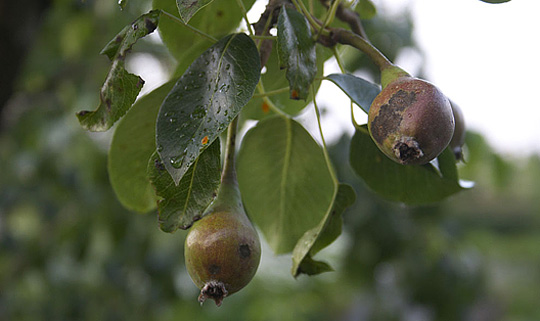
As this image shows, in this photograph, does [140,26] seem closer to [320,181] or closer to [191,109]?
[191,109]

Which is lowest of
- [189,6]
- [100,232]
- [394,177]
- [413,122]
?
[100,232]

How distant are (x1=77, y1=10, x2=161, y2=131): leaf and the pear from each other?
5.8 inches

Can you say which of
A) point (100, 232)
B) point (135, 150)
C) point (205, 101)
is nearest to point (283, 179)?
point (135, 150)

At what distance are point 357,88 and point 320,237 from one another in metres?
0.20

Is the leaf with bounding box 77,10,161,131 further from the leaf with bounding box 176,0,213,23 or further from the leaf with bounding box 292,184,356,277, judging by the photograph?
the leaf with bounding box 292,184,356,277

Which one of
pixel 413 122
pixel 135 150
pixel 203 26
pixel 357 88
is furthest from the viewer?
pixel 203 26

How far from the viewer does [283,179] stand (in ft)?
2.75

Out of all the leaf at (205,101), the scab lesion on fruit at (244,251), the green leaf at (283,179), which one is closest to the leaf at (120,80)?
the leaf at (205,101)

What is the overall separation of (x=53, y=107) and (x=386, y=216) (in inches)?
66.0

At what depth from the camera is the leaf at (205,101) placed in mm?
493

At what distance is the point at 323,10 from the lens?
35.8 inches

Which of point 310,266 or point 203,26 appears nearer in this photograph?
point 310,266

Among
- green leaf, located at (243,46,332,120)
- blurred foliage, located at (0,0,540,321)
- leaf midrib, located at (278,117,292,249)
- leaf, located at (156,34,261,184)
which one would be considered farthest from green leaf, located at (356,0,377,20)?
blurred foliage, located at (0,0,540,321)

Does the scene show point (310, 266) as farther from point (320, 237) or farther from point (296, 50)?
point (296, 50)
